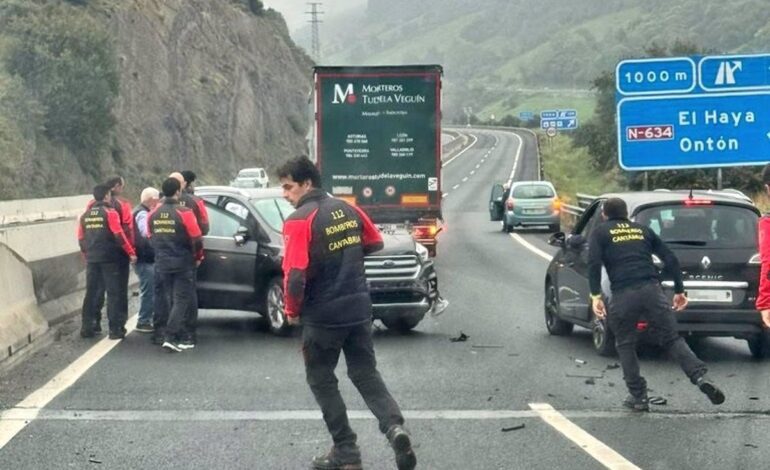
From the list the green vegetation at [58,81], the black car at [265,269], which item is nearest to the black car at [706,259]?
the black car at [265,269]

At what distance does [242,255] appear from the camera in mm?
14312

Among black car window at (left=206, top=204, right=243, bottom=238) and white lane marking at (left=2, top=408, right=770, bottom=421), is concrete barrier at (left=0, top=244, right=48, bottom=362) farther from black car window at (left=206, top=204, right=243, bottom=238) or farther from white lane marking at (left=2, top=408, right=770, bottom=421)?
white lane marking at (left=2, top=408, right=770, bottom=421)

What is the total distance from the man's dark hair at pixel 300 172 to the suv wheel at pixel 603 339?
17.1 feet

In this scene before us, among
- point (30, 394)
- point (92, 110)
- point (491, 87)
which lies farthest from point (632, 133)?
point (491, 87)

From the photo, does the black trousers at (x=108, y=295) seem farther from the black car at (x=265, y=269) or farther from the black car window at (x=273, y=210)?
the black car window at (x=273, y=210)

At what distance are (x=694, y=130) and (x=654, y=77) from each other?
1180 millimetres

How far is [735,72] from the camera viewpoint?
73.6ft

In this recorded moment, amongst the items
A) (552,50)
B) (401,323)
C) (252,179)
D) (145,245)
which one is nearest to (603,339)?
(401,323)

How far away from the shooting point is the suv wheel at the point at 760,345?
1209 cm

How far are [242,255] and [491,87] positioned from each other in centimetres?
15565

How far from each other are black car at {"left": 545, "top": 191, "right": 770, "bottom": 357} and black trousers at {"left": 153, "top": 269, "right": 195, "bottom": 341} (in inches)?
152

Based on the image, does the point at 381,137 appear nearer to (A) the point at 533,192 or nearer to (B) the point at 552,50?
(A) the point at 533,192

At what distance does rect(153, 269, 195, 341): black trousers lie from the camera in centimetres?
1300

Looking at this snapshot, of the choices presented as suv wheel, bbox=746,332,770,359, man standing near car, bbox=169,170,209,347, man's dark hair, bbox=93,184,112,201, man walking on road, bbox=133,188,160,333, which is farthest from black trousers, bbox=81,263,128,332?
suv wheel, bbox=746,332,770,359
